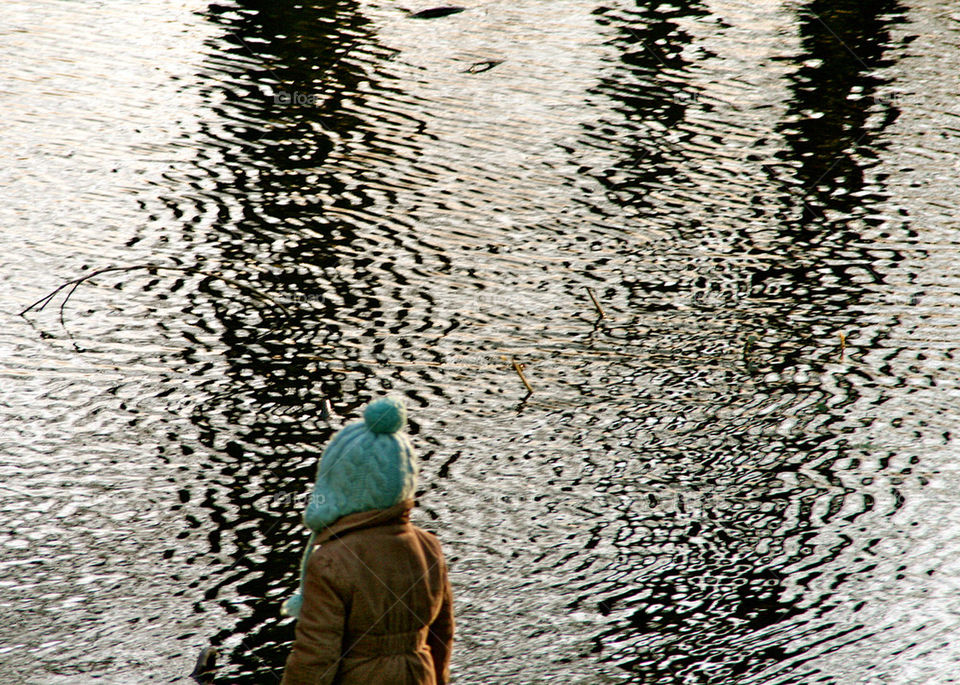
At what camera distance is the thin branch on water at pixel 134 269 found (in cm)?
741

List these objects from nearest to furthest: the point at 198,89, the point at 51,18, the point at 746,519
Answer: the point at 746,519
the point at 198,89
the point at 51,18


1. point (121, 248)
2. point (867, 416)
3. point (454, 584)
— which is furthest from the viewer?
point (121, 248)

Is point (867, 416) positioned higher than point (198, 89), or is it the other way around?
point (198, 89)

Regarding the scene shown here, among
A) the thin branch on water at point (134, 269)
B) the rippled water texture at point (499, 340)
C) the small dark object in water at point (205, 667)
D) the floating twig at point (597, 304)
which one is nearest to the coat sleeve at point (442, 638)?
the rippled water texture at point (499, 340)

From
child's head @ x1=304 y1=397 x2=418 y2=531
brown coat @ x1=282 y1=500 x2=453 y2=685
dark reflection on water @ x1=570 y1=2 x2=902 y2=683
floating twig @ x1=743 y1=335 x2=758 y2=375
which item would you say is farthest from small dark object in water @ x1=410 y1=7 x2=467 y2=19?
brown coat @ x1=282 y1=500 x2=453 y2=685

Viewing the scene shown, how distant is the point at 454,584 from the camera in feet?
17.2

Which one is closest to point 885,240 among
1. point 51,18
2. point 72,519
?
point 72,519

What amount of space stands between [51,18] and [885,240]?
31.7ft

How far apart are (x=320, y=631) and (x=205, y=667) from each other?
170 cm

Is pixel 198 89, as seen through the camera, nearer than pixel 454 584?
No

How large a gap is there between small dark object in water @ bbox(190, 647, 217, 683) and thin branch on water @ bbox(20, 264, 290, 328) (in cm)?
338

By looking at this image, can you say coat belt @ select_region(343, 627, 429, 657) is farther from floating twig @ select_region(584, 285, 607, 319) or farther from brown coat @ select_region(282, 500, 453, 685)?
floating twig @ select_region(584, 285, 607, 319)

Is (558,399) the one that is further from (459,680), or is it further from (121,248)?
(121,248)

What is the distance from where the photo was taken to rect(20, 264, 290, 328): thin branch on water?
741cm
